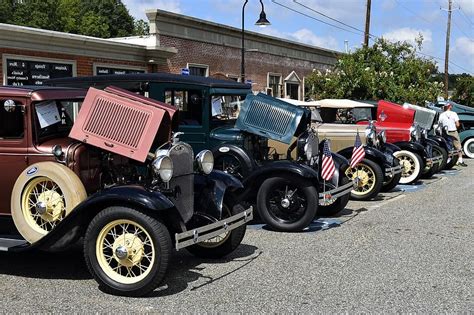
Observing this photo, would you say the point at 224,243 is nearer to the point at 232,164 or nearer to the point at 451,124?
the point at 232,164

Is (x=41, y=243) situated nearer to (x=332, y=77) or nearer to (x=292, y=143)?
(x=292, y=143)

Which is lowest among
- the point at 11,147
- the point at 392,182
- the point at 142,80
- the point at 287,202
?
the point at 392,182

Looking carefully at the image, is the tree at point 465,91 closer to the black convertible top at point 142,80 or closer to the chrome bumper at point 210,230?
the black convertible top at point 142,80

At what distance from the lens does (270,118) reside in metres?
8.10

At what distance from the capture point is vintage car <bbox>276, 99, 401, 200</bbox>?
389 inches

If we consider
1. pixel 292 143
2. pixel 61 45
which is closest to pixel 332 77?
pixel 61 45

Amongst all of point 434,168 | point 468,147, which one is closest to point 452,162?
point 434,168

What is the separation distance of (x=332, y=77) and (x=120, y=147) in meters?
17.8

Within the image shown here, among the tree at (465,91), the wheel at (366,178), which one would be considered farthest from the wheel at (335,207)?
the tree at (465,91)

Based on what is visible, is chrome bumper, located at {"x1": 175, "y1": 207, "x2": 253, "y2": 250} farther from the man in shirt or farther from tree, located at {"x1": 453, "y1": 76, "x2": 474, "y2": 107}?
tree, located at {"x1": 453, "y1": 76, "x2": 474, "y2": 107}

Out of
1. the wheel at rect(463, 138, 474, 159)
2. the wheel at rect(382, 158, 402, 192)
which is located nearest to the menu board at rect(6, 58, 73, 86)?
the wheel at rect(382, 158, 402, 192)

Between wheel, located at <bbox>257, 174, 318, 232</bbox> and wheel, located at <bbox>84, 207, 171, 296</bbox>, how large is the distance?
2.81 m

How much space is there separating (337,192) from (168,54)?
11.5m

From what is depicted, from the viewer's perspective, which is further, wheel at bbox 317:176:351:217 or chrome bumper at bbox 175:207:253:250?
wheel at bbox 317:176:351:217
